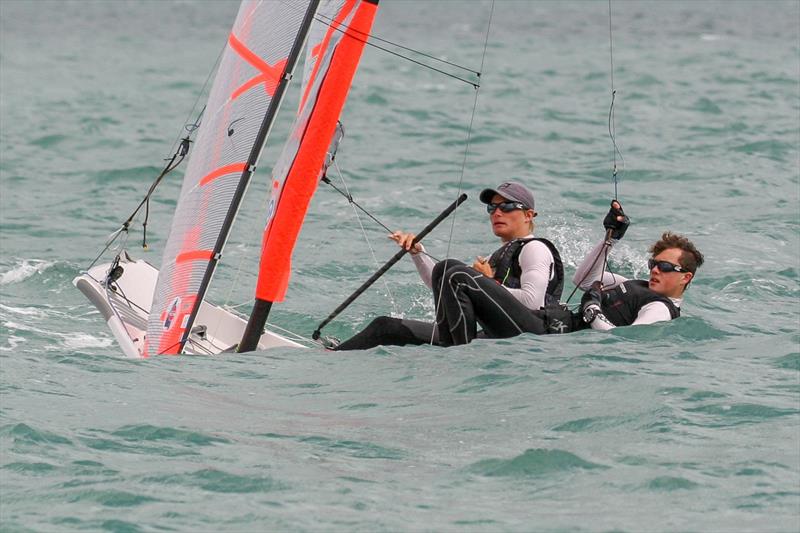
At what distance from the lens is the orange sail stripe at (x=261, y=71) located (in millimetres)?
7938

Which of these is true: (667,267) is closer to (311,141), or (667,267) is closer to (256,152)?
(311,141)

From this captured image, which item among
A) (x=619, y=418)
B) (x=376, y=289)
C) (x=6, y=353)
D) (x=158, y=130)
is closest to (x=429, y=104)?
(x=158, y=130)

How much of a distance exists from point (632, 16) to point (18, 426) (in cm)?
3143

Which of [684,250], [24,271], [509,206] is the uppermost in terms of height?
[509,206]

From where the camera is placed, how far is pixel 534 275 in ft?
25.9

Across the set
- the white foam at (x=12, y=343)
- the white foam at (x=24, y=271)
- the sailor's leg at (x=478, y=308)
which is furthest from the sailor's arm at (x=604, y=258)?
the white foam at (x=24, y=271)

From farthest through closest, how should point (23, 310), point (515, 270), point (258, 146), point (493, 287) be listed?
point (23, 310) < point (515, 270) < point (258, 146) < point (493, 287)

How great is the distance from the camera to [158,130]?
19.8 m

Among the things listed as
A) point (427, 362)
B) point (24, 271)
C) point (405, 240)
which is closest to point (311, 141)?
point (405, 240)

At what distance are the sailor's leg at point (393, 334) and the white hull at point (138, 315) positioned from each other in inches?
27.6

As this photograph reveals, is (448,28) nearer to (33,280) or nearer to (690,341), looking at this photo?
(33,280)

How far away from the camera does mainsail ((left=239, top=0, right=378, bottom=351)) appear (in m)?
7.83

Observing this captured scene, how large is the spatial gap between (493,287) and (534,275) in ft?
1.06

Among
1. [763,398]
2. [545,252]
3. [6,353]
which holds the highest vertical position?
[545,252]
